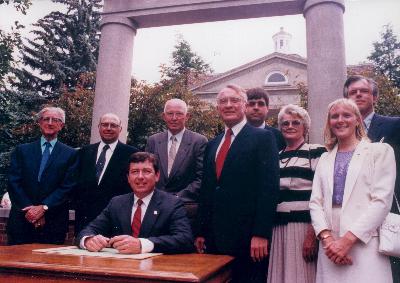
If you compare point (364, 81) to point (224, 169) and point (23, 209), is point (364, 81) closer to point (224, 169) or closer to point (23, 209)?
point (224, 169)

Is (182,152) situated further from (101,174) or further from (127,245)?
(127,245)

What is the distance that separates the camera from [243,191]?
128 inches

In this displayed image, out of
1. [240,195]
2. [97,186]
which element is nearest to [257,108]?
[240,195]

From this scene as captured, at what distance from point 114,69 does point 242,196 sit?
439 cm

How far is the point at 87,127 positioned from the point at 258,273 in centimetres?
1182

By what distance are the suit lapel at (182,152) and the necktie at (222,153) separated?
2.20ft

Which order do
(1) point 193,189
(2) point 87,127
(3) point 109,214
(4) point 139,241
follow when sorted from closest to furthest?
(4) point 139,241 → (3) point 109,214 → (1) point 193,189 → (2) point 87,127

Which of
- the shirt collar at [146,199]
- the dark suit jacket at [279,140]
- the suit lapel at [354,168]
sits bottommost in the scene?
the shirt collar at [146,199]

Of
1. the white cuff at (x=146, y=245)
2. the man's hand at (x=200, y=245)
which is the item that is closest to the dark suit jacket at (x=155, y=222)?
the white cuff at (x=146, y=245)

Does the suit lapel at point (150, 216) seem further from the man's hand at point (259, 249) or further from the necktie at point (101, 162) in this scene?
the necktie at point (101, 162)

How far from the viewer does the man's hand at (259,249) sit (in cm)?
302

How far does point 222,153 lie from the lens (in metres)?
3.50

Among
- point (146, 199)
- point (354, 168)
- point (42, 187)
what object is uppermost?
point (354, 168)

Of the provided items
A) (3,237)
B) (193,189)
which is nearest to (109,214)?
(193,189)
